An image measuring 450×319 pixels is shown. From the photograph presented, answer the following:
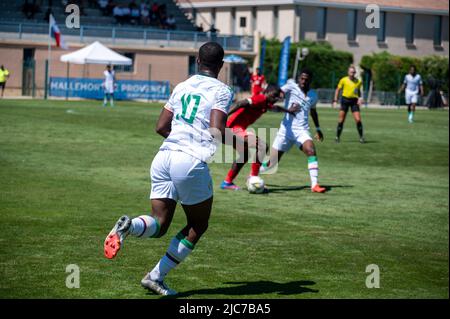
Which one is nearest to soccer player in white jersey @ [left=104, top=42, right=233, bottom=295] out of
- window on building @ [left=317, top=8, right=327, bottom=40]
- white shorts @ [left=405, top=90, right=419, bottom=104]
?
white shorts @ [left=405, top=90, right=419, bottom=104]

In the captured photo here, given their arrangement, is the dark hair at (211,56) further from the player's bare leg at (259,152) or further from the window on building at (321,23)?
the window on building at (321,23)

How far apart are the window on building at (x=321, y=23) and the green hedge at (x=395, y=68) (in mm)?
4177

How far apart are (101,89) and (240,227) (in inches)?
1628

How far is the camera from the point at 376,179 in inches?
731

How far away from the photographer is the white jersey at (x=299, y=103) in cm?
1647

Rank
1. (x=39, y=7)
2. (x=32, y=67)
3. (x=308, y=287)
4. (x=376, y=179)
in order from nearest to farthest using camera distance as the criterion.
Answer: (x=308, y=287)
(x=376, y=179)
(x=32, y=67)
(x=39, y=7)

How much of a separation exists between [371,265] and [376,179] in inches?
346

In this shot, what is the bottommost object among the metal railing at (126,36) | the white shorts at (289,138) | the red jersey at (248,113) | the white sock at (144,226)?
the white sock at (144,226)

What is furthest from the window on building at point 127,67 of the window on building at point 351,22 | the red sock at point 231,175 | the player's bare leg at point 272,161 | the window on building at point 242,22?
the red sock at point 231,175

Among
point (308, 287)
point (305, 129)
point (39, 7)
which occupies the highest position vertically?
point (39, 7)

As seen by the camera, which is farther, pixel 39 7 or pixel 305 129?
pixel 39 7

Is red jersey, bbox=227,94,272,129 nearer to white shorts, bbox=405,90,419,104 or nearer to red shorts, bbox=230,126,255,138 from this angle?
red shorts, bbox=230,126,255,138
